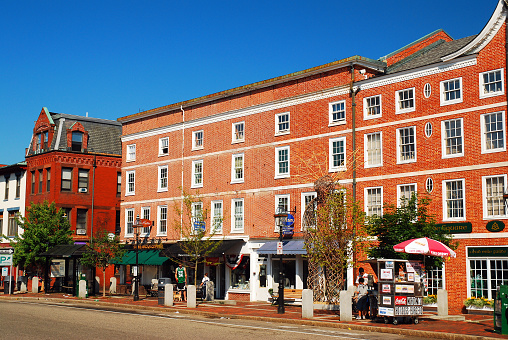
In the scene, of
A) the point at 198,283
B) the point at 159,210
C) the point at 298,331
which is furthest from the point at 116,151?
the point at 298,331

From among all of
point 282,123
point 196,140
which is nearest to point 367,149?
point 282,123

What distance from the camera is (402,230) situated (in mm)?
25203

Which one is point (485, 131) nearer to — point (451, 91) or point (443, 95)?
point (451, 91)

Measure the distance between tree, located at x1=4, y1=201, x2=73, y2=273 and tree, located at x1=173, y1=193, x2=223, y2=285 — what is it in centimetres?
1328

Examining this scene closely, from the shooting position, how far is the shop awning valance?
32781 mm

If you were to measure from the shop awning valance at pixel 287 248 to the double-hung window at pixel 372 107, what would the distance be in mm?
7904

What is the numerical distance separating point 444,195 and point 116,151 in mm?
37230

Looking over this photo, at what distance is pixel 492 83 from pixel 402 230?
26.8 ft

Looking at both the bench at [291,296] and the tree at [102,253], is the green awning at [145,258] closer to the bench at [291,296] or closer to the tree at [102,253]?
the tree at [102,253]

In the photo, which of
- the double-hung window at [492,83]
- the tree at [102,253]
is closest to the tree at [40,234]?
the tree at [102,253]

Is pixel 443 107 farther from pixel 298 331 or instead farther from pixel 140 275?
pixel 140 275

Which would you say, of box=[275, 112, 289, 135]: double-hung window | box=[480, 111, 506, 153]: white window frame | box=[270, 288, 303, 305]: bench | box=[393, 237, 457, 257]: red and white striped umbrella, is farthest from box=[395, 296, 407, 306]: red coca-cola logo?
box=[275, 112, 289, 135]: double-hung window

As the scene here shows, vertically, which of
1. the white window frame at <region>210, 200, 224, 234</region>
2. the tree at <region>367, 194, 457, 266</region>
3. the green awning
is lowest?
the green awning

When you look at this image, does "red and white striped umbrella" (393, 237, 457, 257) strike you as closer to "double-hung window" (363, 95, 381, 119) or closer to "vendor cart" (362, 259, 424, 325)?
"vendor cart" (362, 259, 424, 325)
